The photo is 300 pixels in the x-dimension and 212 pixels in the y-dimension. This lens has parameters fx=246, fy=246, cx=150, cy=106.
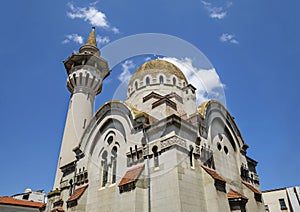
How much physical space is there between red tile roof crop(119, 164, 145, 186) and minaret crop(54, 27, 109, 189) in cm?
930

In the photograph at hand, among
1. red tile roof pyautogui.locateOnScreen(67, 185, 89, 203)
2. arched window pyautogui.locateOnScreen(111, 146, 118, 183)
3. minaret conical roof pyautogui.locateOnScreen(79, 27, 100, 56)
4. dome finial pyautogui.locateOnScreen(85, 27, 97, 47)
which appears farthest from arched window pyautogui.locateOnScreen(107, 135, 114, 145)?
dome finial pyautogui.locateOnScreen(85, 27, 97, 47)

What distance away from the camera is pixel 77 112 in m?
27.3

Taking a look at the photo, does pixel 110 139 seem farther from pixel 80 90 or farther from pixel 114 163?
pixel 80 90

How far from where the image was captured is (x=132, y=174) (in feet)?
52.2

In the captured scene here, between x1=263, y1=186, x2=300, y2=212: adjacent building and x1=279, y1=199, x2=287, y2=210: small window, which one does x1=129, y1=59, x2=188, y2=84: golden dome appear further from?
x1=279, y1=199, x2=287, y2=210: small window

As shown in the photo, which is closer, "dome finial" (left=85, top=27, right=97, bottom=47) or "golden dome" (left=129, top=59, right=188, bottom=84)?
"golden dome" (left=129, top=59, right=188, bottom=84)

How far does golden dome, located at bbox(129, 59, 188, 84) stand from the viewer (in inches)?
1221

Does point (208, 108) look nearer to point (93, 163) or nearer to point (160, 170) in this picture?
point (160, 170)

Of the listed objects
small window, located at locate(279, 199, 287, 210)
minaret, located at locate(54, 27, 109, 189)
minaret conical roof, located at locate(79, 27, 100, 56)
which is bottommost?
small window, located at locate(279, 199, 287, 210)

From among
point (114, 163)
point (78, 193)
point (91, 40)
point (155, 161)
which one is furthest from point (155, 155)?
point (91, 40)

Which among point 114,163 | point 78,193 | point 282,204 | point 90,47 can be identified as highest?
point 90,47

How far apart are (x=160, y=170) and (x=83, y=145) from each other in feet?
31.3

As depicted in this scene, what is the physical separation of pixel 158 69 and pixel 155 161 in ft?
57.4

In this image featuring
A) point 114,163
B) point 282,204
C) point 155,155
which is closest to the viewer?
point 155,155
